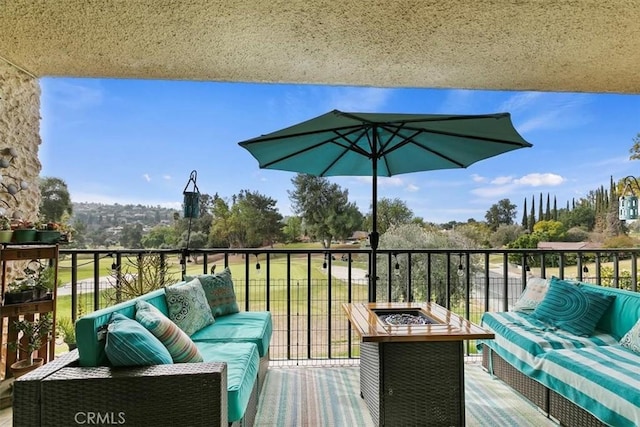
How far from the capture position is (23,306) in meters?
2.48

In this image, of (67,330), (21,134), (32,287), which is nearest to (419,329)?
(67,330)

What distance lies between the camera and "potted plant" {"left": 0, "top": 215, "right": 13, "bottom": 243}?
2400 mm

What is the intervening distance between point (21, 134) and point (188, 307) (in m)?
2.44

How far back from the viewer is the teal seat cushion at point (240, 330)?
2.16m

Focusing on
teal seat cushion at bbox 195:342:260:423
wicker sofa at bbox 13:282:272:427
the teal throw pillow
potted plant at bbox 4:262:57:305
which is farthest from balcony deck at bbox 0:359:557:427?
wicker sofa at bbox 13:282:272:427

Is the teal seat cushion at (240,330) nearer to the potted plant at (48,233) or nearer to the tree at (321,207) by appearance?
the potted plant at (48,233)

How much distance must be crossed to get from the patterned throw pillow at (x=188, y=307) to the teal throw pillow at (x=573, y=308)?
2.39 m

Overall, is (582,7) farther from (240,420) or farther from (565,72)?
(240,420)

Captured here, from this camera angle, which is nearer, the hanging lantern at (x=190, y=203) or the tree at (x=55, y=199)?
the hanging lantern at (x=190, y=203)

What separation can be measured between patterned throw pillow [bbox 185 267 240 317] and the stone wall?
1766mm

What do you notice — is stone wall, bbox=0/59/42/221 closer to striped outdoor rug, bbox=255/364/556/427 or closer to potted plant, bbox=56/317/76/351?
potted plant, bbox=56/317/76/351

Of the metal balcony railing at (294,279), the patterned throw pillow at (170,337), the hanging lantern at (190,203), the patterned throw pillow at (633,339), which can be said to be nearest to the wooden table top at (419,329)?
the metal balcony railing at (294,279)

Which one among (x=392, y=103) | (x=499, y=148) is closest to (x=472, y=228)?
(x=392, y=103)

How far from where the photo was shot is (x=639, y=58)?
2.99 m
